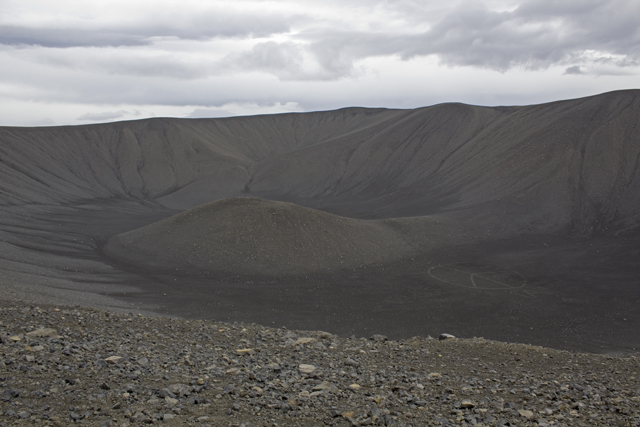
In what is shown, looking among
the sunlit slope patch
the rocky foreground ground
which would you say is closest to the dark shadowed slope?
the sunlit slope patch

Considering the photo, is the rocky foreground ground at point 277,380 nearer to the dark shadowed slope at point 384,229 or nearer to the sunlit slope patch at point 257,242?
the dark shadowed slope at point 384,229

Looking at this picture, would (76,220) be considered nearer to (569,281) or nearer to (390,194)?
(390,194)

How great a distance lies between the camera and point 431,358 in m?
9.54

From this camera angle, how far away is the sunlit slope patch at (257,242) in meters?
28.2

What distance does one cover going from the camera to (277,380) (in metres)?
7.43

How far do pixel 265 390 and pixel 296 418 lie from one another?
90 cm

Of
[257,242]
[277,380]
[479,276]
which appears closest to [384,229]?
[479,276]

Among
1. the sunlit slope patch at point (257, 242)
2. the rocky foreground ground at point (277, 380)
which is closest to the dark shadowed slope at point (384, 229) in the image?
the sunlit slope patch at point (257, 242)

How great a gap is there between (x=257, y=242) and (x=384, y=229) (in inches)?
353

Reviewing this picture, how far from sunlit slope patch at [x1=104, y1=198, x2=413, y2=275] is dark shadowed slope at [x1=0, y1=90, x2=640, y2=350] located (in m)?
0.12

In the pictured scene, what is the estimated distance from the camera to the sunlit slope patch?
2825 cm

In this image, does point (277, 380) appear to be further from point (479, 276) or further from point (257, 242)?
point (257, 242)

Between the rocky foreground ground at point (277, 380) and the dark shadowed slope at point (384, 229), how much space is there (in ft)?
30.8

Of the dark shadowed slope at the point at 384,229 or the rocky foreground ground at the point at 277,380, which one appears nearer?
the rocky foreground ground at the point at 277,380
